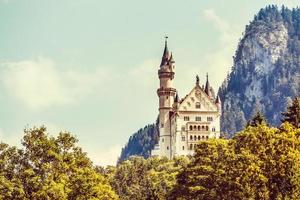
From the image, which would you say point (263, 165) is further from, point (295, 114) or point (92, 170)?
point (295, 114)

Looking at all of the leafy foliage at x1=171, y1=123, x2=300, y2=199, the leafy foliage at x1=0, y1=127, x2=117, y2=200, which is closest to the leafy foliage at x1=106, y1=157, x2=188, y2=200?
the leafy foliage at x1=171, y1=123, x2=300, y2=199

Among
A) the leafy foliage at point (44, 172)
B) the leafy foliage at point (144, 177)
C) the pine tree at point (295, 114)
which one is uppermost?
the leafy foliage at point (144, 177)

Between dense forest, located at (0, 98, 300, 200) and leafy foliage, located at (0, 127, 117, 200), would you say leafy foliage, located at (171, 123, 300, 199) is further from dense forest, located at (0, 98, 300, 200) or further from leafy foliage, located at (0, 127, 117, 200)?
leafy foliage, located at (0, 127, 117, 200)

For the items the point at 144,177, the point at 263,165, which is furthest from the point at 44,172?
the point at 144,177

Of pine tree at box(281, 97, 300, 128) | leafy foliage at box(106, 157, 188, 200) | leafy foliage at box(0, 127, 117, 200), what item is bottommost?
leafy foliage at box(0, 127, 117, 200)

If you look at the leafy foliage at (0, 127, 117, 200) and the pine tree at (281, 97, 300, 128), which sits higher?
the pine tree at (281, 97, 300, 128)

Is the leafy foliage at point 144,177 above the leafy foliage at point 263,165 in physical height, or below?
above

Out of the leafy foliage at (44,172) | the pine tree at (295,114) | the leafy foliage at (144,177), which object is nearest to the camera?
the leafy foliage at (44,172)

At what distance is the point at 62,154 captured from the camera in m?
67.1

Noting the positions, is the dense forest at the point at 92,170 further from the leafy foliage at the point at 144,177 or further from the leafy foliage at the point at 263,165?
the leafy foliage at the point at 144,177

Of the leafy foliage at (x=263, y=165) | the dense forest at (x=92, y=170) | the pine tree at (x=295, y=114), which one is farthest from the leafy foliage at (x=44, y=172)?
the pine tree at (x=295, y=114)

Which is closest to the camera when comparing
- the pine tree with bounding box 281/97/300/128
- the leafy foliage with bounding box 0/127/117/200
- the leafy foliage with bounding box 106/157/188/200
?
the leafy foliage with bounding box 0/127/117/200

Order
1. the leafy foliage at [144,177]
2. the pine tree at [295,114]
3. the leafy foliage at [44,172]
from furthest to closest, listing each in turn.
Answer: the leafy foliage at [144,177], the pine tree at [295,114], the leafy foliage at [44,172]

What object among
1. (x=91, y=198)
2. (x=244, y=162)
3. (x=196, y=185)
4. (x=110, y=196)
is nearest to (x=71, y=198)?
(x=91, y=198)
